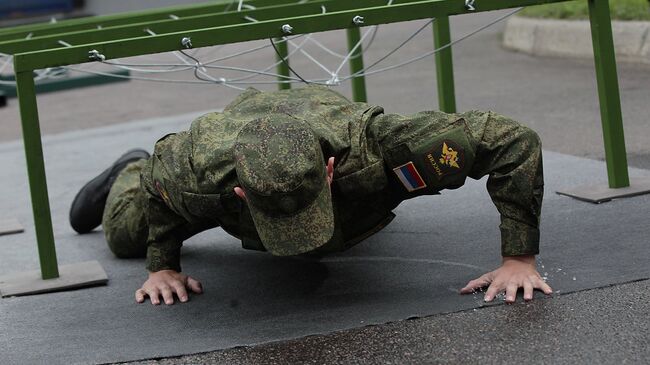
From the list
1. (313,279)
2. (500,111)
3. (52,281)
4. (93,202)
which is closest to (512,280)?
(313,279)

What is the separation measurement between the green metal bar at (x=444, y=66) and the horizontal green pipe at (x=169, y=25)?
54 centimetres

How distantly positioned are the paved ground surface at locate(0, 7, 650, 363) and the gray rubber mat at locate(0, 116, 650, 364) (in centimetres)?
10

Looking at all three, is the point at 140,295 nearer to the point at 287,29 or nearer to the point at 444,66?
the point at 287,29

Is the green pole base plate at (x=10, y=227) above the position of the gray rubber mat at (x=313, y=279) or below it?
above

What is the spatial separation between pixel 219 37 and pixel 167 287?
2.85 ft

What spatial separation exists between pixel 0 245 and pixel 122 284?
118 cm

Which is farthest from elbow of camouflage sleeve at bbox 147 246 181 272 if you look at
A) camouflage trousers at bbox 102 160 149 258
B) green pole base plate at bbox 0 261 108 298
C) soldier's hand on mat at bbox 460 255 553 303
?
soldier's hand on mat at bbox 460 255 553 303

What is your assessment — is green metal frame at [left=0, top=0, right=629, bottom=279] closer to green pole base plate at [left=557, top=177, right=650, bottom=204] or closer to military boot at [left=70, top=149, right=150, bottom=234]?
green pole base plate at [left=557, top=177, right=650, bottom=204]

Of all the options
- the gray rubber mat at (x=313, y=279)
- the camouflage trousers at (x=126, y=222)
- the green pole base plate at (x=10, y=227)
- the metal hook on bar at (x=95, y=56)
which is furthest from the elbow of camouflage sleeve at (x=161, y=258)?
the green pole base plate at (x=10, y=227)

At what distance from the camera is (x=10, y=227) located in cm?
536

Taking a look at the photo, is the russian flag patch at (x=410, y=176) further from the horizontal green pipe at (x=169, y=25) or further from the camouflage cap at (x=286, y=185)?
the horizontal green pipe at (x=169, y=25)

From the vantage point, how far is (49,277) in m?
4.10

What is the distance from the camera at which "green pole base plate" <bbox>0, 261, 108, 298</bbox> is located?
4.02 metres

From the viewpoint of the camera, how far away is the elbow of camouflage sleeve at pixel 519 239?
11.4ft
